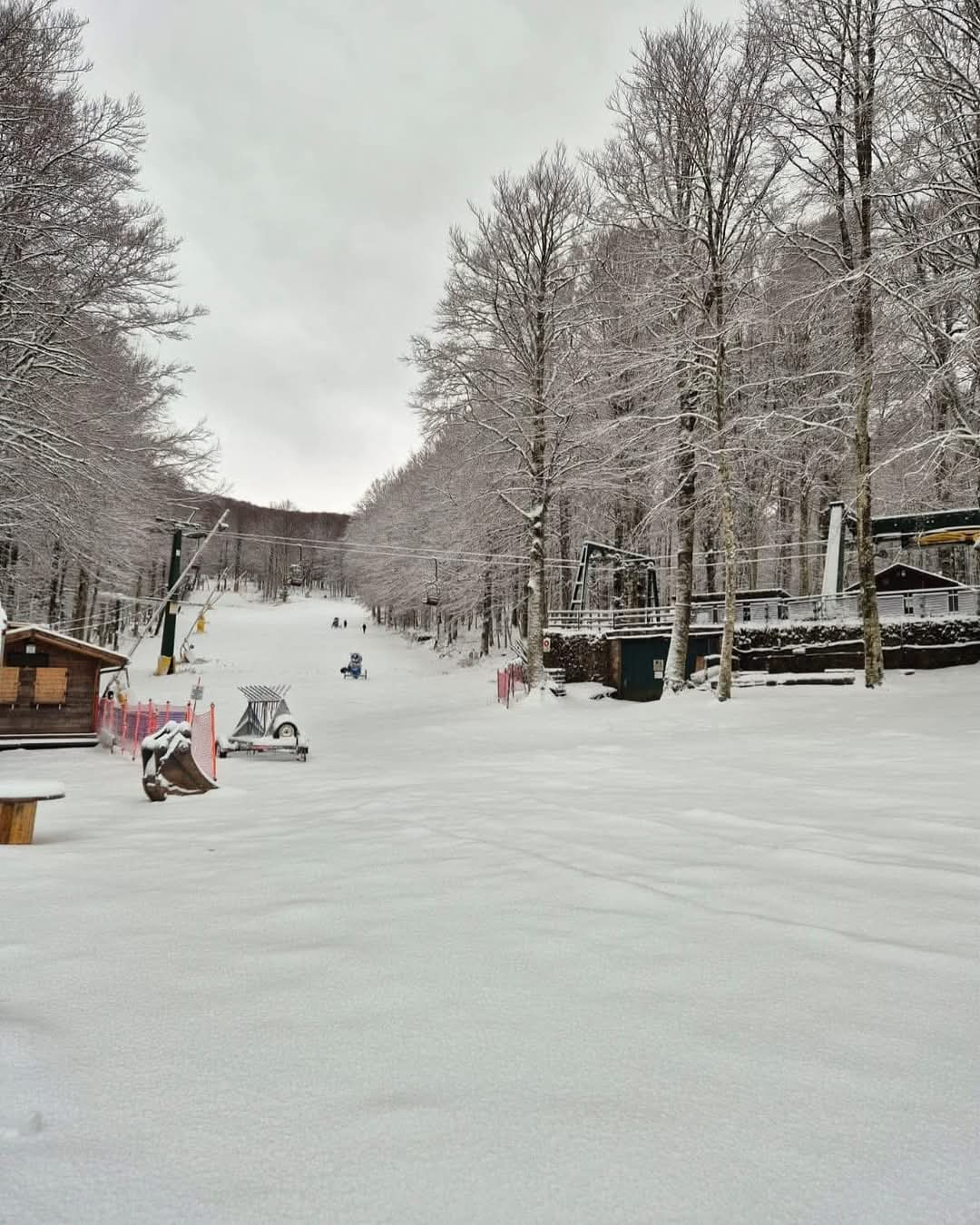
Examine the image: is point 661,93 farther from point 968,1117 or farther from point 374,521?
point 374,521

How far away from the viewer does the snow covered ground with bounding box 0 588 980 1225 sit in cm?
134

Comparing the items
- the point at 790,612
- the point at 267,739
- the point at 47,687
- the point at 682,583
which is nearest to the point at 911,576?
the point at 790,612

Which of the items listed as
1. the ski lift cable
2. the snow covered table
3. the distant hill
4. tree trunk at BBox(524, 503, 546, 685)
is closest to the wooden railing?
the ski lift cable

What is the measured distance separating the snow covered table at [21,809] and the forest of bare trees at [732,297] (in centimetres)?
1143

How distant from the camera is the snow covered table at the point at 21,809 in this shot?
468 cm

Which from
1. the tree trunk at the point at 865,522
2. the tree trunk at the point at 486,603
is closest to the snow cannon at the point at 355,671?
the tree trunk at the point at 486,603

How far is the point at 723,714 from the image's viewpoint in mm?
12922

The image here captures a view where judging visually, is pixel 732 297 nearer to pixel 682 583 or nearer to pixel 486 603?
pixel 682 583

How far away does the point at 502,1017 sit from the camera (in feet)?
6.86

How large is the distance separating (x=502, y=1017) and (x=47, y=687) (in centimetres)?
1674

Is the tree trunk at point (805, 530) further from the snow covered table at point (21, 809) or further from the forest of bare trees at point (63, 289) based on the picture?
the snow covered table at point (21, 809)

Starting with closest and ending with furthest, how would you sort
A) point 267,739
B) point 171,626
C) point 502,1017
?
point 502,1017, point 267,739, point 171,626

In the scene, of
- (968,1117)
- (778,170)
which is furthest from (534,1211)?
(778,170)

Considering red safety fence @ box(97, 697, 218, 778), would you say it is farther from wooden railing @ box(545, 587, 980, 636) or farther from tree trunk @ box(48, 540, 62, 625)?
wooden railing @ box(545, 587, 980, 636)
